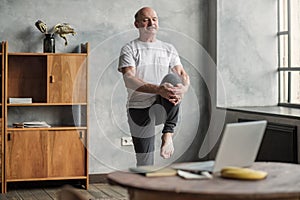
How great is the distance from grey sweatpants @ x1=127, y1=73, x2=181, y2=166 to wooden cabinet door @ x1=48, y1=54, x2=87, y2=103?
1712 millimetres

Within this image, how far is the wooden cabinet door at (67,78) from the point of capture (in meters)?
5.98

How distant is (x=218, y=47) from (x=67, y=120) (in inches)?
68.1

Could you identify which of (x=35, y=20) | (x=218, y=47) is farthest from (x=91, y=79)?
(x=218, y=47)

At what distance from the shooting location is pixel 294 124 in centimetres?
523

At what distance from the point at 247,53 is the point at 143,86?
2634 millimetres

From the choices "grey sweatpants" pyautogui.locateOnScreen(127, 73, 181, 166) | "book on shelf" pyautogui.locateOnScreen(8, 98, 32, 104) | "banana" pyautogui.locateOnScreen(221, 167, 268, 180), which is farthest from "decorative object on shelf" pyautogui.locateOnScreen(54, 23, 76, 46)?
"banana" pyautogui.locateOnScreen(221, 167, 268, 180)

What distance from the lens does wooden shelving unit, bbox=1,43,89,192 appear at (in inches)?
231

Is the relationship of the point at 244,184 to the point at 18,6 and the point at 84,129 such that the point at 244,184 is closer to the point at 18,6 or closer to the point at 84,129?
the point at 84,129

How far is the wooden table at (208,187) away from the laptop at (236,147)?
98 mm

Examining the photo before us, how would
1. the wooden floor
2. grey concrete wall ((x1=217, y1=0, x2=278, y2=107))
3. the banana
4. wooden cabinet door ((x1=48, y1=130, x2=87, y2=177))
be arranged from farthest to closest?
grey concrete wall ((x1=217, y1=0, x2=278, y2=107)) → wooden cabinet door ((x1=48, y1=130, x2=87, y2=177)) → the wooden floor → the banana

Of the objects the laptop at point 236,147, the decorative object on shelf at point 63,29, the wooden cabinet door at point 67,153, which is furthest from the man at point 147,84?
the decorative object on shelf at point 63,29

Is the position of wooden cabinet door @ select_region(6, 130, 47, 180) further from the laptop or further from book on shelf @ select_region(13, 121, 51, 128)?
the laptop

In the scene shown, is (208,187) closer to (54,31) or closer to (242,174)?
(242,174)

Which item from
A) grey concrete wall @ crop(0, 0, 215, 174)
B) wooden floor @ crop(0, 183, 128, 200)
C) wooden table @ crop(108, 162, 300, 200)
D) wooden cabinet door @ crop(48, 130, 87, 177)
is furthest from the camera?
grey concrete wall @ crop(0, 0, 215, 174)
